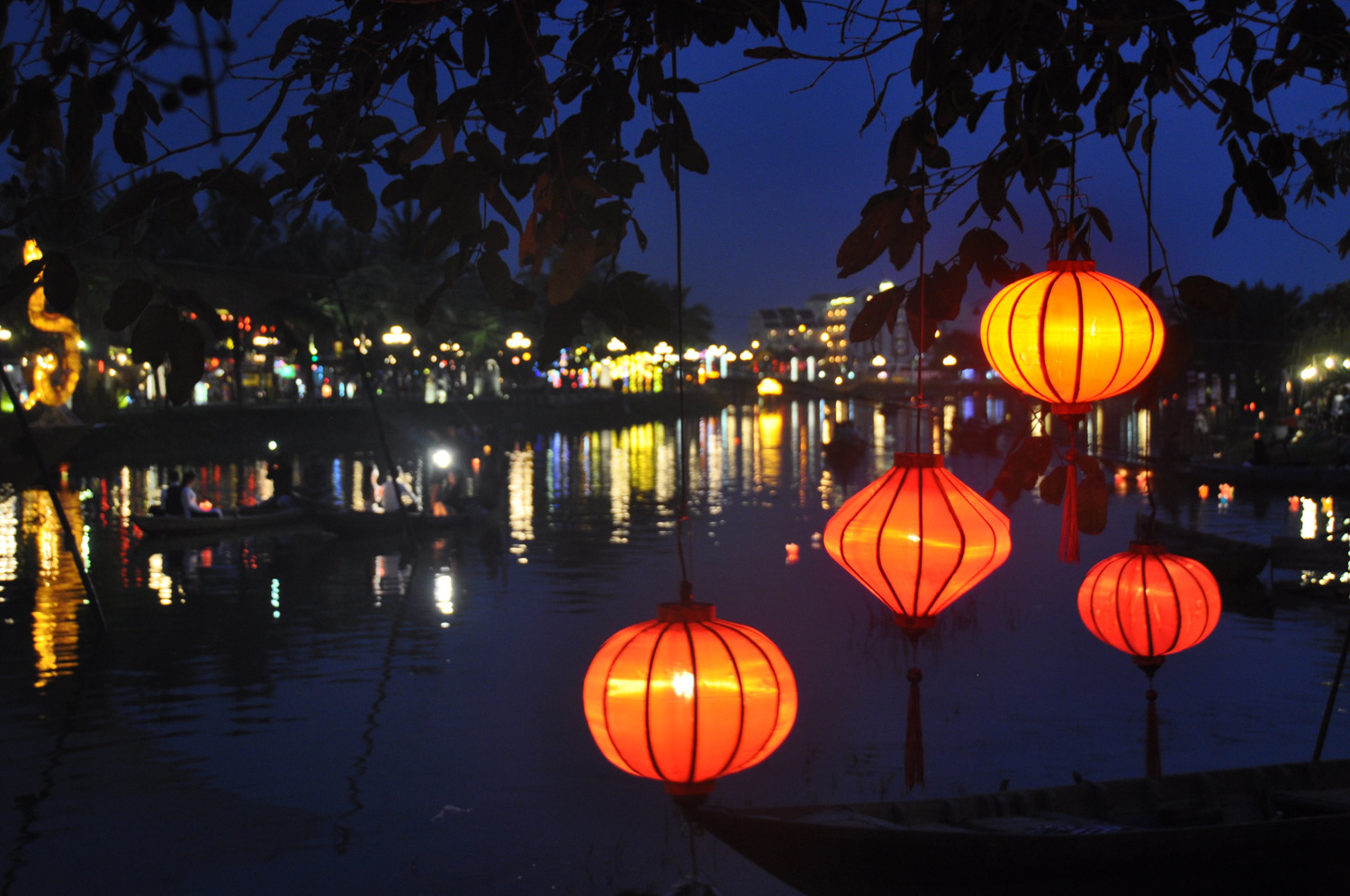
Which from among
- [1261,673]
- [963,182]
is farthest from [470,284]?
[963,182]

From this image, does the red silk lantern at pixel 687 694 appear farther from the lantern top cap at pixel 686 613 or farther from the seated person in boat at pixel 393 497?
the seated person in boat at pixel 393 497

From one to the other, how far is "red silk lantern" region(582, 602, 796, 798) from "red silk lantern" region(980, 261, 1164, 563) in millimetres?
1469

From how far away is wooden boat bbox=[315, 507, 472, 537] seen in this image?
2114cm

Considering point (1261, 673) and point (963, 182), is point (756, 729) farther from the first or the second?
point (1261, 673)

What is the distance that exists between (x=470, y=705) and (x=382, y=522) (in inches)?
412

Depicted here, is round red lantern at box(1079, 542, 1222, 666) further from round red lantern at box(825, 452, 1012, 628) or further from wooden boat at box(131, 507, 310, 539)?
wooden boat at box(131, 507, 310, 539)

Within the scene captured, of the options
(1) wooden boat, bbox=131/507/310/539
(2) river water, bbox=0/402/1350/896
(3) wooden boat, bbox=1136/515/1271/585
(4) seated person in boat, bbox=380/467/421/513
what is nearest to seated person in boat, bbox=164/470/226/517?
(1) wooden boat, bbox=131/507/310/539

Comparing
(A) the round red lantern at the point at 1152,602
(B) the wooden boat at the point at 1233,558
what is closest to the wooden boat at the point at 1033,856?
(A) the round red lantern at the point at 1152,602

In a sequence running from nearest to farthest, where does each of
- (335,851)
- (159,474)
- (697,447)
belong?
(335,851) < (159,474) < (697,447)

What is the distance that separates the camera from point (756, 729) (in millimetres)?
3783

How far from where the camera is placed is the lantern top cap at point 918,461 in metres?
4.24

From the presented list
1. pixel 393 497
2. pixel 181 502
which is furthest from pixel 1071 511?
pixel 181 502

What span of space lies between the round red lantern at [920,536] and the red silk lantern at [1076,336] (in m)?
0.37

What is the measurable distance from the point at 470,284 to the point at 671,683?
57.0 metres
